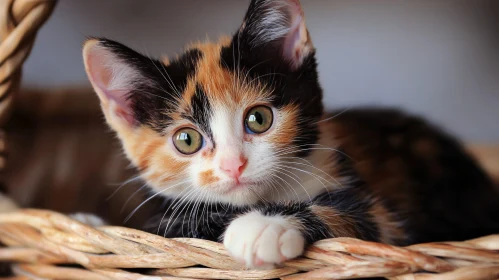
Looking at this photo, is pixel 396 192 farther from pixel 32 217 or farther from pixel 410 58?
pixel 32 217

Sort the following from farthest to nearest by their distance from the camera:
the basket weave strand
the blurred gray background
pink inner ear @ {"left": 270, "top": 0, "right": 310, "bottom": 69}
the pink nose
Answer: the blurred gray background < pink inner ear @ {"left": 270, "top": 0, "right": 310, "bottom": 69} < the pink nose < the basket weave strand

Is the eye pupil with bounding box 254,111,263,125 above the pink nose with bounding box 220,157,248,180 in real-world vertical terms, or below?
above

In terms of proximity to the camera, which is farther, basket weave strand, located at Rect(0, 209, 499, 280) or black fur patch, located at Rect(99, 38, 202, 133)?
black fur patch, located at Rect(99, 38, 202, 133)

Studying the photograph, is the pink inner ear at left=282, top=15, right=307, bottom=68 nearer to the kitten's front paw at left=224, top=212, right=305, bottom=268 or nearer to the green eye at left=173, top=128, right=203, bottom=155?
the green eye at left=173, top=128, right=203, bottom=155

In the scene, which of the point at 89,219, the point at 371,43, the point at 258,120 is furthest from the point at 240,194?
the point at 371,43

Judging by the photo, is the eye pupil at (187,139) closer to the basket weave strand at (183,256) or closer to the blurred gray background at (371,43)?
the basket weave strand at (183,256)

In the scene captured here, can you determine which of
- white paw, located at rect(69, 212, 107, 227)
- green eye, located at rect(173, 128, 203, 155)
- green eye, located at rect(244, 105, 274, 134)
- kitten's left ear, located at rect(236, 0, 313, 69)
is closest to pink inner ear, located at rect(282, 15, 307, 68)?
kitten's left ear, located at rect(236, 0, 313, 69)

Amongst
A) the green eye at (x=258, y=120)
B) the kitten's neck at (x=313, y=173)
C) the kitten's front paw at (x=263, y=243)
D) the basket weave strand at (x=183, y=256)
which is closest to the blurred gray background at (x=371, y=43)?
the kitten's neck at (x=313, y=173)

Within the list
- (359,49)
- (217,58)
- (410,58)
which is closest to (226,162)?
(217,58)
